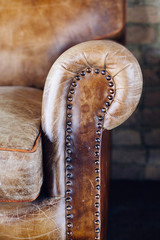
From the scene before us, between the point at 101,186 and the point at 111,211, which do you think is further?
the point at 111,211

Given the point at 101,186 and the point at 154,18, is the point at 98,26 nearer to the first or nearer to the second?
the point at 154,18

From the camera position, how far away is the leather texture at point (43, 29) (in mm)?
1035

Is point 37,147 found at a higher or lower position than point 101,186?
higher

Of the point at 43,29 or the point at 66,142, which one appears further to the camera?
the point at 43,29

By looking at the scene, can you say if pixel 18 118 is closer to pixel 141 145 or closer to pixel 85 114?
pixel 85 114

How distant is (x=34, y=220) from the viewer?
70cm

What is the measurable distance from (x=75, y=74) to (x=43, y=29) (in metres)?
0.49

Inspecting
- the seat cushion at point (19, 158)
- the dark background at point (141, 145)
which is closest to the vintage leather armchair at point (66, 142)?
the seat cushion at point (19, 158)

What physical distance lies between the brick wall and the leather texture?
0.31 meters

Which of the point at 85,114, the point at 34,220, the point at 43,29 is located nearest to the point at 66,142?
the point at 85,114

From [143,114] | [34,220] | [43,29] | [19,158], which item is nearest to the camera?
[19,158]

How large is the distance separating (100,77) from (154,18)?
824 mm

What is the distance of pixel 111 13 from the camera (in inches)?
40.6

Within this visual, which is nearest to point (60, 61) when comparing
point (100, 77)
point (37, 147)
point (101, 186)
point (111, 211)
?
point (100, 77)
